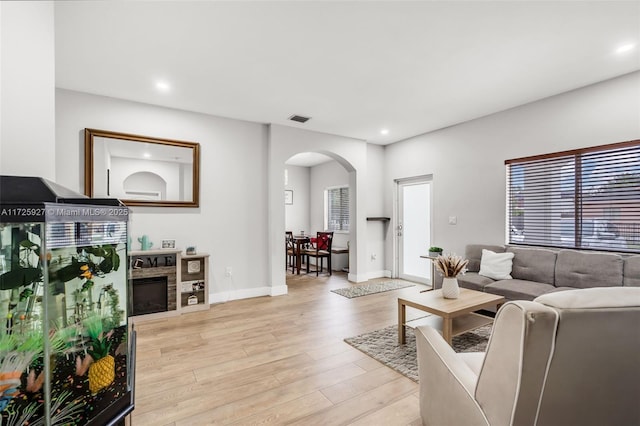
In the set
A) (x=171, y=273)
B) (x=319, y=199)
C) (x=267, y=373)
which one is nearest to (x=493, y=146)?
(x=267, y=373)

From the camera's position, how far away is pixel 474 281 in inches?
142

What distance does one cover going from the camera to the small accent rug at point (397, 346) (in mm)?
2422

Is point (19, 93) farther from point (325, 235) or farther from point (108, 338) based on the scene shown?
point (325, 235)

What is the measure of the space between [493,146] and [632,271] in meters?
2.15

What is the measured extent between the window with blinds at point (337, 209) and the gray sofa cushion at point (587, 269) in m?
4.43

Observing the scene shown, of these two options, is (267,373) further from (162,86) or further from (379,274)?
(379,274)

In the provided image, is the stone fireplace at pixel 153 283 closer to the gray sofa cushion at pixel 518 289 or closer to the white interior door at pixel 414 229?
the gray sofa cushion at pixel 518 289

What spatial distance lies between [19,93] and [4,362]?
1024mm

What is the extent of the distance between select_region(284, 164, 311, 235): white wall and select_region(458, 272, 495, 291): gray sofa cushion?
5010 mm

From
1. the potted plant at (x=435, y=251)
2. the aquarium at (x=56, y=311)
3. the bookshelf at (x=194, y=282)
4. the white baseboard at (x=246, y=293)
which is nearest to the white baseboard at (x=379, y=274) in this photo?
the potted plant at (x=435, y=251)

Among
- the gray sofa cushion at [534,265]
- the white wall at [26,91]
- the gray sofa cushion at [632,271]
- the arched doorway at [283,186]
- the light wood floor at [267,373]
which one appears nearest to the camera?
the white wall at [26,91]

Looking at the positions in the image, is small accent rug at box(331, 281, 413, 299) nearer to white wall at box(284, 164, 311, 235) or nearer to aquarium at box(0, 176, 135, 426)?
white wall at box(284, 164, 311, 235)

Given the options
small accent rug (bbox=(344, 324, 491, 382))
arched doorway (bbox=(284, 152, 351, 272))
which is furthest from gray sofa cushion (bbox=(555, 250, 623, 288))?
arched doorway (bbox=(284, 152, 351, 272))

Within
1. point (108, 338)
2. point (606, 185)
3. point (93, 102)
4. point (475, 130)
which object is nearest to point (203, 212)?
point (93, 102)
